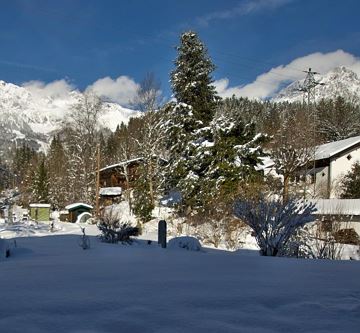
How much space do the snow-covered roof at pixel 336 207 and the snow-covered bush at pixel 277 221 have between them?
9.46ft

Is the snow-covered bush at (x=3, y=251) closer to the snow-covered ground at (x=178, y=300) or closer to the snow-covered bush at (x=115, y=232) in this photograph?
the snow-covered bush at (x=115, y=232)

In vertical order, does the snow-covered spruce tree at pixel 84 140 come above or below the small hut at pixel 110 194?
above

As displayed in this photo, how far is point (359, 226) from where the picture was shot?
23625 mm

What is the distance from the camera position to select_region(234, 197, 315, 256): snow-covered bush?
8742 millimetres

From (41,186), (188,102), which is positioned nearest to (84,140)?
(41,186)

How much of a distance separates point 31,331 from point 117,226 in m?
10.8

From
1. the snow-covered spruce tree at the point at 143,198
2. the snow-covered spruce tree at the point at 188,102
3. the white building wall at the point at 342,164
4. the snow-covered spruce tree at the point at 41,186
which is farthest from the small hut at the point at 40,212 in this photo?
the white building wall at the point at 342,164

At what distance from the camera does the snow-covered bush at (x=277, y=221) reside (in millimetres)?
8742

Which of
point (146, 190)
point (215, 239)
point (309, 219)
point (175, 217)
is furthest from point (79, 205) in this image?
point (309, 219)

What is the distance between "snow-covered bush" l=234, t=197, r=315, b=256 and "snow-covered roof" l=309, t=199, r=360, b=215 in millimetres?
2884

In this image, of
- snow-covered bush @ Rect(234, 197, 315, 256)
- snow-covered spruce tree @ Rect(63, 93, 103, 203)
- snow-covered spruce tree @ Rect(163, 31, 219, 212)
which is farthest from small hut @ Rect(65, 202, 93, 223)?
snow-covered bush @ Rect(234, 197, 315, 256)

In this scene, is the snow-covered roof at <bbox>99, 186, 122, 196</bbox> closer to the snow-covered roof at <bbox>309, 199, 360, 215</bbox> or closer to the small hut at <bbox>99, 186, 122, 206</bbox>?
the small hut at <bbox>99, 186, 122, 206</bbox>

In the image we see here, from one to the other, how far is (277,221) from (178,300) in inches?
233

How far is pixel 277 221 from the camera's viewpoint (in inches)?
345
